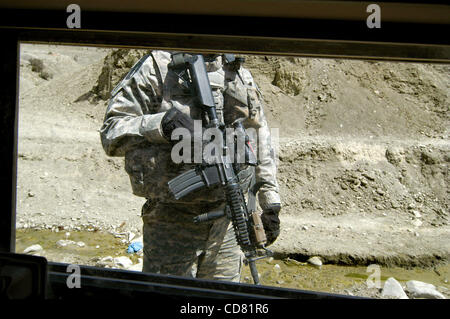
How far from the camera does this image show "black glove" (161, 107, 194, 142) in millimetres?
2078

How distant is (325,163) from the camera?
284 inches

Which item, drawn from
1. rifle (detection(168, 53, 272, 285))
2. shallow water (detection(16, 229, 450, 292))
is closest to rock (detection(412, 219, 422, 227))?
shallow water (detection(16, 229, 450, 292))

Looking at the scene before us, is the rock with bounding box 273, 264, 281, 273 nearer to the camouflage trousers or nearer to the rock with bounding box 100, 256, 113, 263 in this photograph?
the rock with bounding box 100, 256, 113, 263

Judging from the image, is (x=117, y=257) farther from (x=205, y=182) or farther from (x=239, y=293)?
(x=239, y=293)

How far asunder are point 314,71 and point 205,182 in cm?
768

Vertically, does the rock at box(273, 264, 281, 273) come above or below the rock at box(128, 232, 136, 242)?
below

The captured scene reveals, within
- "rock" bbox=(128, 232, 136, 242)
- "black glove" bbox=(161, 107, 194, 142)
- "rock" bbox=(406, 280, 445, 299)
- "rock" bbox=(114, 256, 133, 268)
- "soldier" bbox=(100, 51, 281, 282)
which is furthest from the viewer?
"rock" bbox=(128, 232, 136, 242)

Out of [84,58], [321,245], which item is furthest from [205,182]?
[84,58]

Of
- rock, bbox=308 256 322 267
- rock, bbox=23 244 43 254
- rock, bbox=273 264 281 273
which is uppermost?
rock, bbox=23 244 43 254

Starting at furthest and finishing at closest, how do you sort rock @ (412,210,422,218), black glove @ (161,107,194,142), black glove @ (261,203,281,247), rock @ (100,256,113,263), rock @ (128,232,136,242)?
rock @ (412,210,422,218), rock @ (128,232,136,242), rock @ (100,256,113,263), black glove @ (261,203,281,247), black glove @ (161,107,194,142)

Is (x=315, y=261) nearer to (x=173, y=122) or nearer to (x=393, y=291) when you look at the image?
(x=393, y=291)

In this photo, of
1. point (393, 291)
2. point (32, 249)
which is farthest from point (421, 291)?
point (32, 249)

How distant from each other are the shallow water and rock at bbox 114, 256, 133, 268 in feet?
0.48

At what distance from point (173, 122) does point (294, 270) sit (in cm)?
316
